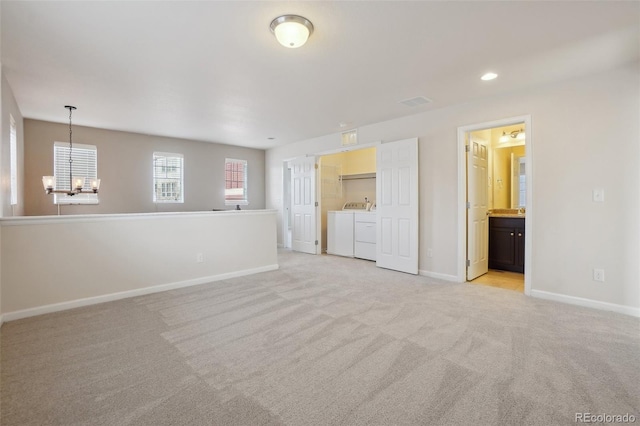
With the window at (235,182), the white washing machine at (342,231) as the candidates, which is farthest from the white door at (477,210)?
the window at (235,182)

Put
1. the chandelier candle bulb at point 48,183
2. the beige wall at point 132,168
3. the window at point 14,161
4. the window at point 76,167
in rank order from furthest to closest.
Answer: the window at point 76,167
the beige wall at point 132,168
the chandelier candle bulb at point 48,183
the window at point 14,161

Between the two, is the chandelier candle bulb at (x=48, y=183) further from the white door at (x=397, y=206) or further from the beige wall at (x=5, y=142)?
the white door at (x=397, y=206)

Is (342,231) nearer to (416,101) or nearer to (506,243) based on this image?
(506,243)

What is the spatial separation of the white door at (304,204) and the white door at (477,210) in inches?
125

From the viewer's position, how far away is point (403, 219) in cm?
484

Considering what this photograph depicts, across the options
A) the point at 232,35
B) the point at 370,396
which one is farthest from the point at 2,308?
the point at 370,396

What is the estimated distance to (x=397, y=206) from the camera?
4922mm

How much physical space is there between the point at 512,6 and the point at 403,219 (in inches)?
124

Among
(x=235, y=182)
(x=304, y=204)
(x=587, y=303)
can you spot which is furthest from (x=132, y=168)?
(x=587, y=303)

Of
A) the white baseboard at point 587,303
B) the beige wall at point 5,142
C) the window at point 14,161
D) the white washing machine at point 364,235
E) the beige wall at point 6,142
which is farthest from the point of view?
the white washing machine at point 364,235

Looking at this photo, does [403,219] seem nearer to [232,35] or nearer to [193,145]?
[232,35]

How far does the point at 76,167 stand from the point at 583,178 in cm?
754

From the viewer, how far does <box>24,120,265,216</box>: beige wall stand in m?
5.04

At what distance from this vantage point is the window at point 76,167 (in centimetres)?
523
